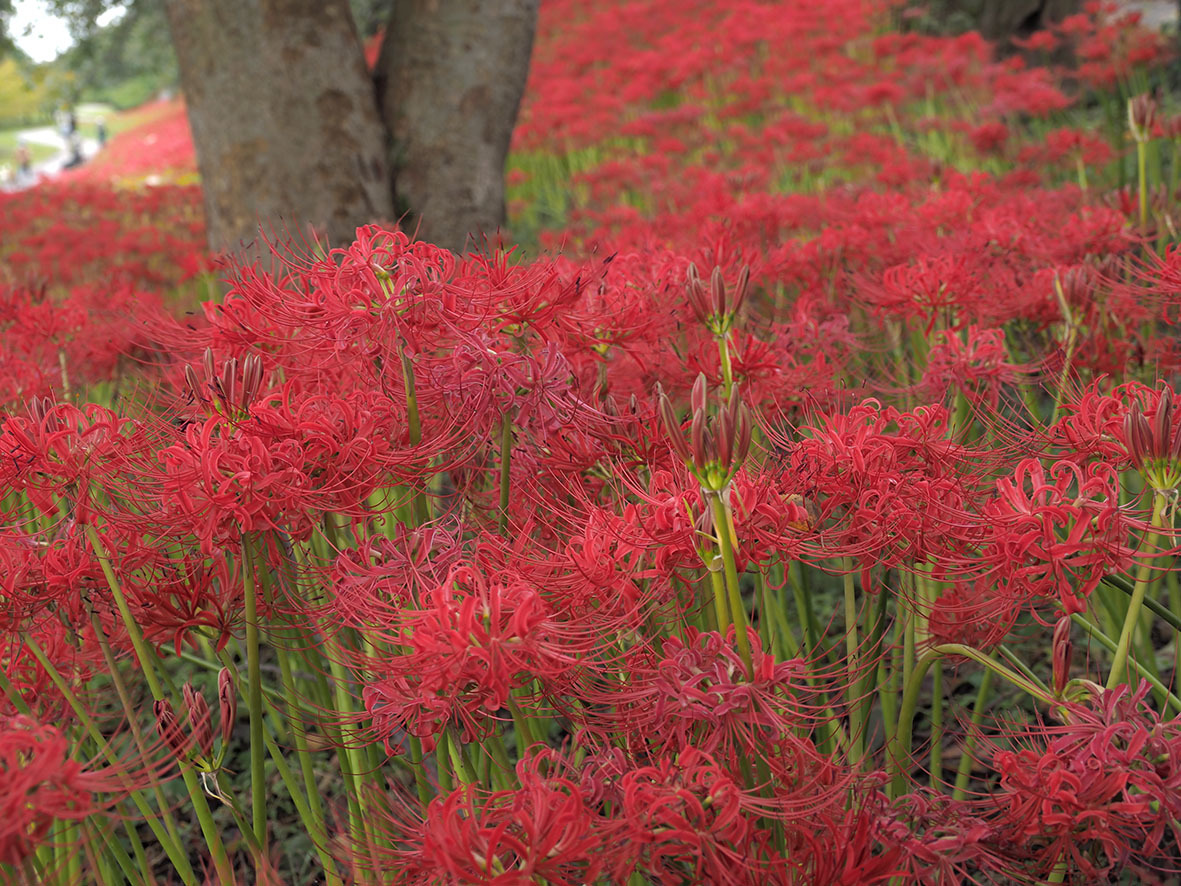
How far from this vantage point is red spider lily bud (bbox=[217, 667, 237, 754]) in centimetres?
121

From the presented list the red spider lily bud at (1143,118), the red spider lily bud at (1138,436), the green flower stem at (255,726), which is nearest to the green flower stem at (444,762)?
the green flower stem at (255,726)

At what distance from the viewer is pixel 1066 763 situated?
43.5 inches

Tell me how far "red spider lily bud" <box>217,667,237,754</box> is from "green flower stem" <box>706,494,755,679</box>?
63 cm

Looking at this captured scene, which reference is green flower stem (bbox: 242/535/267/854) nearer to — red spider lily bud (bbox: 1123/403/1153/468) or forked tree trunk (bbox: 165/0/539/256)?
red spider lily bud (bbox: 1123/403/1153/468)

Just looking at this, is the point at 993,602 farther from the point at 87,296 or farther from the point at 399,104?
the point at 399,104

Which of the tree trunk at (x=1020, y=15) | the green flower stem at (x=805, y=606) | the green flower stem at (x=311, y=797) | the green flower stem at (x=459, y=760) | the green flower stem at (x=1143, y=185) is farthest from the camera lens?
the tree trunk at (x=1020, y=15)

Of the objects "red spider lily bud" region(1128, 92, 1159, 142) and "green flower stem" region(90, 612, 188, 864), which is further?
"red spider lily bud" region(1128, 92, 1159, 142)

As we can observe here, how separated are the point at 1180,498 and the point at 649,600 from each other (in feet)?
2.65

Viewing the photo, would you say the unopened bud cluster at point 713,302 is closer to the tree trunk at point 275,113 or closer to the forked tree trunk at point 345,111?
the forked tree trunk at point 345,111

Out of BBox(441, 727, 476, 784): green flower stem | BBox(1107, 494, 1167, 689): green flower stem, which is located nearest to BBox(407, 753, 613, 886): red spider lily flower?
BBox(441, 727, 476, 784): green flower stem

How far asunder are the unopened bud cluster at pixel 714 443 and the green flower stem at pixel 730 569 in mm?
19

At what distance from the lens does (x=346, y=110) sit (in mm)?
4238

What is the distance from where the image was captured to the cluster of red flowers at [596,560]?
1.06m

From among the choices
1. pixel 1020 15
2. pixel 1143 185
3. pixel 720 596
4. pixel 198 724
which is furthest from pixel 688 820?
pixel 1020 15
